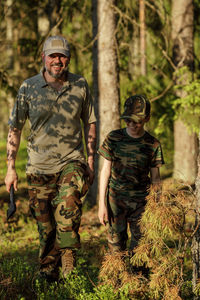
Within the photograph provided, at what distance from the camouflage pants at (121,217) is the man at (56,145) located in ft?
1.42

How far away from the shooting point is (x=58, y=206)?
4.32 metres

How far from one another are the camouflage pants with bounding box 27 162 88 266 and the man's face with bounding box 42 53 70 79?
0.97m


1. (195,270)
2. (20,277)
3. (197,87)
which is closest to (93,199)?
(197,87)

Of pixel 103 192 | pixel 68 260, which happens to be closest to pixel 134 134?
pixel 103 192

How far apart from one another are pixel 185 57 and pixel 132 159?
22.7 ft

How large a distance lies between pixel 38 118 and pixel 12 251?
2832 mm

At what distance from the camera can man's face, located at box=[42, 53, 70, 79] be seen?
13.9 ft

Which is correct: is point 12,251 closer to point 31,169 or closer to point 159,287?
point 31,169

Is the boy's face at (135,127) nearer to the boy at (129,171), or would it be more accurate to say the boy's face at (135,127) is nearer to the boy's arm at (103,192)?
the boy at (129,171)

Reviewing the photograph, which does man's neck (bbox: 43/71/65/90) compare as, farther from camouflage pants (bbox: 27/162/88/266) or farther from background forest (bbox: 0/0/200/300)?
background forest (bbox: 0/0/200/300)

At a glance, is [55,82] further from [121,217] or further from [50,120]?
[121,217]

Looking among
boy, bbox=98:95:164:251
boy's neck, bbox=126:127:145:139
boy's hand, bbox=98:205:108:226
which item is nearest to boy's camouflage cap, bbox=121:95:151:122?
boy, bbox=98:95:164:251

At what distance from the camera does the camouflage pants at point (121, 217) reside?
3980 millimetres

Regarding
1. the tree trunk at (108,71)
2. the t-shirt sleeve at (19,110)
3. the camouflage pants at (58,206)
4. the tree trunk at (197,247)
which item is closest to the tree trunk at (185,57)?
the tree trunk at (108,71)
